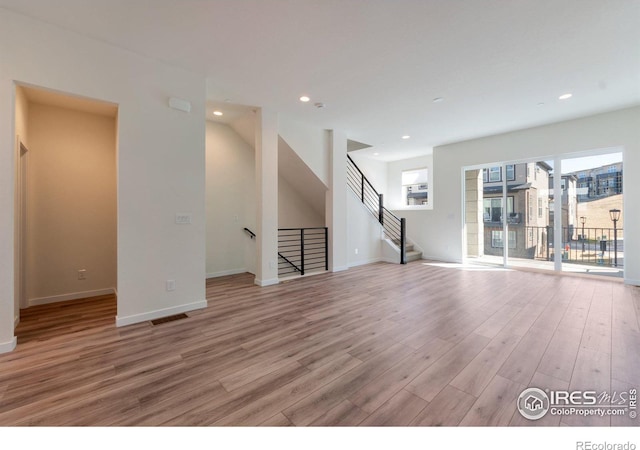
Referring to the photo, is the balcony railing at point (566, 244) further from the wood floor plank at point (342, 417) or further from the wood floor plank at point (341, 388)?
the wood floor plank at point (342, 417)

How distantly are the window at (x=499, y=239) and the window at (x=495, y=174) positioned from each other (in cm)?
127

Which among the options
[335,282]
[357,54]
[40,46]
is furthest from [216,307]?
[357,54]

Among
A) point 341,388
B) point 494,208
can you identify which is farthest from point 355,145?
point 341,388

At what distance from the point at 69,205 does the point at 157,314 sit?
234 cm

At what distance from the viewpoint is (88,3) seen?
7.18 feet

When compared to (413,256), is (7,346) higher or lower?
lower

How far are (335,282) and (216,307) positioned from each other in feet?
6.92

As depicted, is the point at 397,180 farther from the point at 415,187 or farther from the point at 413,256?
the point at 413,256

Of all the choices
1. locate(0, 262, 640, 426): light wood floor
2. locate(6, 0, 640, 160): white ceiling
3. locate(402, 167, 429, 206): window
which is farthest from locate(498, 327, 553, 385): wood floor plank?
locate(402, 167, 429, 206): window

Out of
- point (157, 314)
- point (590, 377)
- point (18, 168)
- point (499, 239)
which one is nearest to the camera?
point (590, 377)

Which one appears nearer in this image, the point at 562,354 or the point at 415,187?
the point at 562,354

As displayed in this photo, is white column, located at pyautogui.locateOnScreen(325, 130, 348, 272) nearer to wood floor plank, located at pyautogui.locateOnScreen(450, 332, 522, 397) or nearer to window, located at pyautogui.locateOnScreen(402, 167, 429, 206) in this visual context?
wood floor plank, located at pyautogui.locateOnScreen(450, 332, 522, 397)

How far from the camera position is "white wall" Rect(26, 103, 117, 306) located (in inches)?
139

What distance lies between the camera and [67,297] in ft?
12.3
